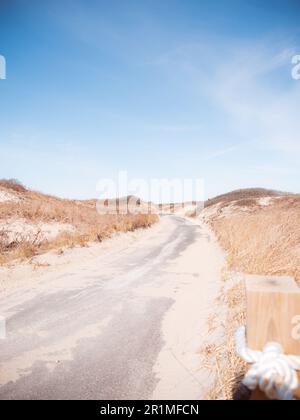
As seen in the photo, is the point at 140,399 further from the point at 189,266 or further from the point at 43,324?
the point at 189,266

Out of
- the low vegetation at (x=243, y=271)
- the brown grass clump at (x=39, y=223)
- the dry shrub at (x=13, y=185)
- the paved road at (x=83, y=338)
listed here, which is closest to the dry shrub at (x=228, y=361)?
the low vegetation at (x=243, y=271)

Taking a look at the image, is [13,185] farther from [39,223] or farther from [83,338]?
[83,338]

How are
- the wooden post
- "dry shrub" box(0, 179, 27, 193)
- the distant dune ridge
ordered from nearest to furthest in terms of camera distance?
the wooden post, the distant dune ridge, "dry shrub" box(0, 179, 27, 193)

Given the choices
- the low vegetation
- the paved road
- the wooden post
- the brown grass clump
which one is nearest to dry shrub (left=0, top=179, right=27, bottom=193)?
the brown grass clump

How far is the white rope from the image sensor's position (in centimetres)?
160

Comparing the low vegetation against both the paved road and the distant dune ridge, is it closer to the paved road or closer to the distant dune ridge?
the distant dune ridge

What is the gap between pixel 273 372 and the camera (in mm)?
1642

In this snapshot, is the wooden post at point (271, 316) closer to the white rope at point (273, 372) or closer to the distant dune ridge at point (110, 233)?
the white rope at point (273, 372)

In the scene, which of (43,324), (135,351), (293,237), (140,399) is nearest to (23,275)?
(43,324)

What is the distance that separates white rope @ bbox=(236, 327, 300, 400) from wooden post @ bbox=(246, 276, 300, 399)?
0.05 m

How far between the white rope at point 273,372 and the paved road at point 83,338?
2158 mm

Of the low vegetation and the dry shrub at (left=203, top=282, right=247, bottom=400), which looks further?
the low vegetation

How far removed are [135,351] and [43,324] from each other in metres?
1.92

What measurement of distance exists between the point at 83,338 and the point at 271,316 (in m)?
3.78
